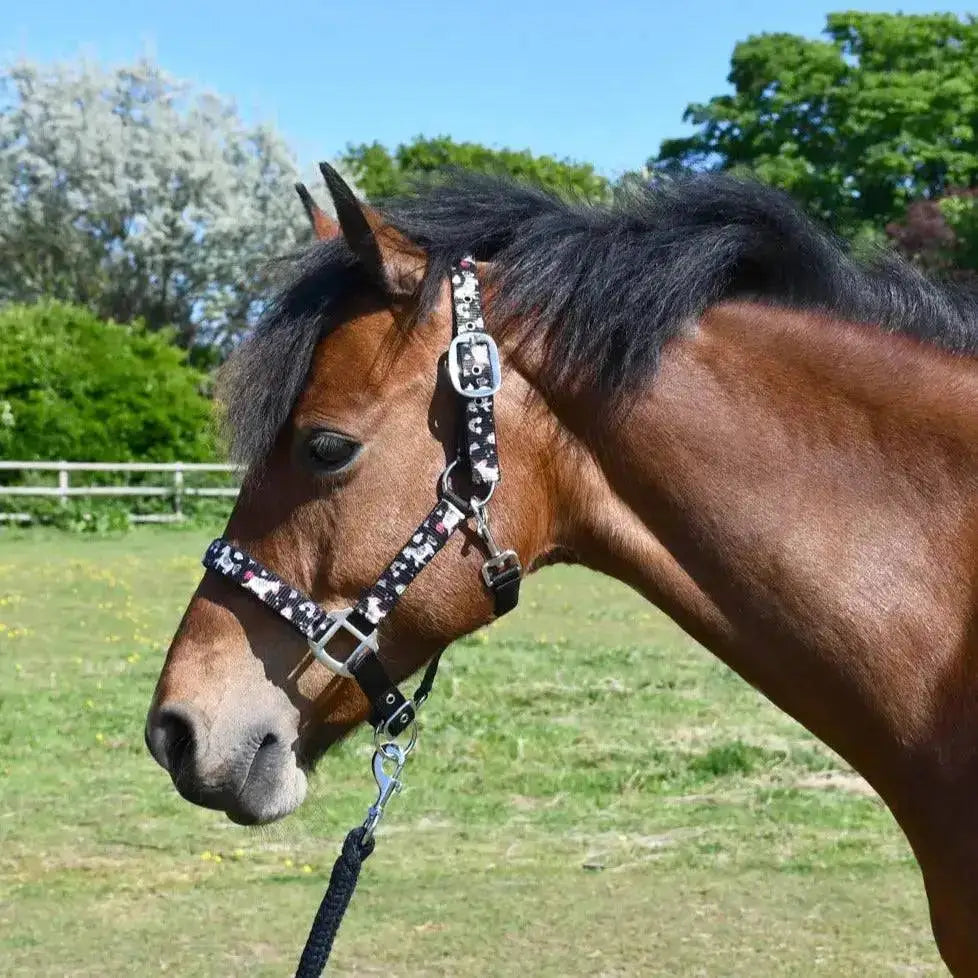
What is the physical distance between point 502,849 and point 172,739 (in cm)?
395

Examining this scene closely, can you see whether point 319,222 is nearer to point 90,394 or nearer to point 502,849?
point 502,849

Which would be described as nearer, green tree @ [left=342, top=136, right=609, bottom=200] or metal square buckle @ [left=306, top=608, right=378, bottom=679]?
metal square buckle @ [left=306, top=608, right=378, bottom=679]

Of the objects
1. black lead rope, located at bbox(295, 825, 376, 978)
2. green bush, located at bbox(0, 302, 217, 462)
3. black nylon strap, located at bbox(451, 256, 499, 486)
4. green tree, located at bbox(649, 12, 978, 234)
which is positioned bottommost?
green bush, located at bbox(0, 302, 217, 462)

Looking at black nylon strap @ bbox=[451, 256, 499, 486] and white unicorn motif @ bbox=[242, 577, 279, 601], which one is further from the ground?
black nylon strap @ bbox=[451, 256, 499, 486]

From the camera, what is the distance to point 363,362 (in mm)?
2408

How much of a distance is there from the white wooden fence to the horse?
2190 centimetres

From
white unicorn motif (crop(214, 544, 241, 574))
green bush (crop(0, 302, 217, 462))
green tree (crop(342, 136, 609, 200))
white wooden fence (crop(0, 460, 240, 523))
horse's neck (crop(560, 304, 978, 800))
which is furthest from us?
green tree (crop(342, 136, 609, 200))

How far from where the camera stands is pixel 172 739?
236cm

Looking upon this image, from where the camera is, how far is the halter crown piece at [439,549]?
2311mm

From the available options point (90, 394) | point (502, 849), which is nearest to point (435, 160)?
point (90, 394)

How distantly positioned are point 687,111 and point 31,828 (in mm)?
37481

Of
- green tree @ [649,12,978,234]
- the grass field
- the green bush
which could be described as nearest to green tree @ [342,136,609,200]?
green tree @ [649,12,978,234]

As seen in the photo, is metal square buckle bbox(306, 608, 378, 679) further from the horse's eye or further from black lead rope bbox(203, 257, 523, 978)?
the horse's eye

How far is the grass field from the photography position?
483 centimetres
